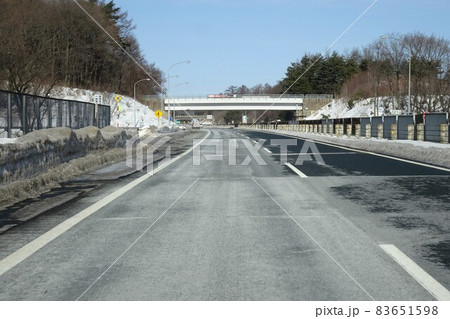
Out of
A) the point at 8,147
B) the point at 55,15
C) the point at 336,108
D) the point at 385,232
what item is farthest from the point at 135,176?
the point at 336,108

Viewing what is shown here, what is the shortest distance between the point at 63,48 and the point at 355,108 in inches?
2146

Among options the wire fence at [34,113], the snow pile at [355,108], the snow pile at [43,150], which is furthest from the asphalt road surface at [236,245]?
the snow pile at [355,108]

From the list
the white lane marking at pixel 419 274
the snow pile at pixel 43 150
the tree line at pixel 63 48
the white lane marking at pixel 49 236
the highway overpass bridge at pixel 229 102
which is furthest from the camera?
the highway overpass bridge at pixel 229 102

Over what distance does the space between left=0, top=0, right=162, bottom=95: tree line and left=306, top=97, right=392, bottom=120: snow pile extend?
42.5 meters

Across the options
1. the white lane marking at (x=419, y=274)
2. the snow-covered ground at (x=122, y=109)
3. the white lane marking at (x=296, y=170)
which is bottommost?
the white lane marking at (x=419, y=274)

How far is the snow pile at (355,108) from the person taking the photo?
267 feet

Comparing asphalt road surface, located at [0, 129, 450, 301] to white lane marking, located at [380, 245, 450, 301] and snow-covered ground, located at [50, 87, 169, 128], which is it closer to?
white lane marking, located at [380, 245, 450, 301]

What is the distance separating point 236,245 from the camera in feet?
18.7

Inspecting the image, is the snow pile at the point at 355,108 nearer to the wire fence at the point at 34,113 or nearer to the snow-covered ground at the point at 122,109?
the snow-covered ground at the point at 122,109

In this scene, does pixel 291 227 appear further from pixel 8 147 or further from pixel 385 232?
pixel 8 147

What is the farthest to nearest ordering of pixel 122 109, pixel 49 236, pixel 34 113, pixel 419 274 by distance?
1. pixel 122 109
2. pixel 34 113
3. pixel 49 236
4. pixel 419 274

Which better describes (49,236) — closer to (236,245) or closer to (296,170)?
(236,245)

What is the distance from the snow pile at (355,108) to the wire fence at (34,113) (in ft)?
209

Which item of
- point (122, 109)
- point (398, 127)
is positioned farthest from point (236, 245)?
point (122, 109)
